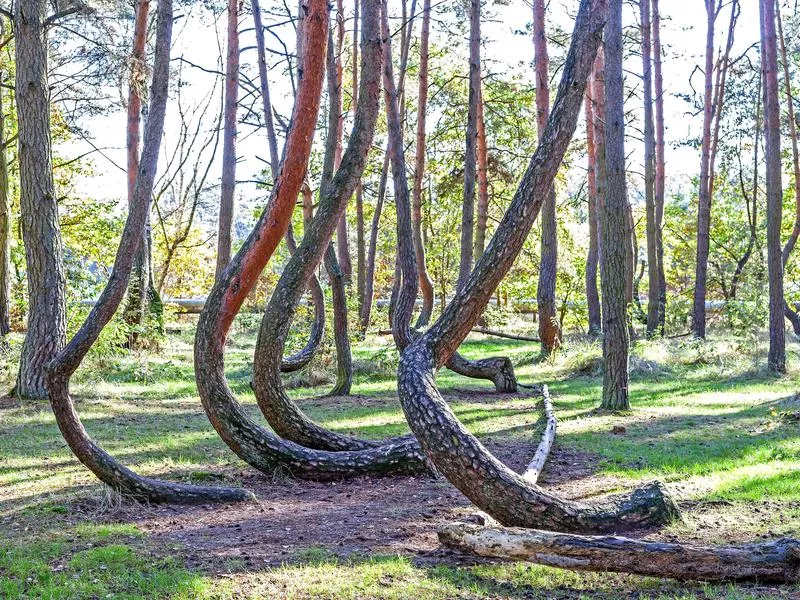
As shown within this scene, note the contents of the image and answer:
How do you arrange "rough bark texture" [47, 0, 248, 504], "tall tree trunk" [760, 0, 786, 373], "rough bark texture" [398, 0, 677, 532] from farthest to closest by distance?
"tall tree trunk" [760, 0, 786, 373]
"rough bark texture" [47, 0, 248, 504]
"rough bark texture" [398, 0, 677, 532]

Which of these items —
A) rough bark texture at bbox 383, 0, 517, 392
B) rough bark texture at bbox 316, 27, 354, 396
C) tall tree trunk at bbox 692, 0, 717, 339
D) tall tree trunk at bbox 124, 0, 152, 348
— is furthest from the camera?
tall tree trunk at bbox 692, 0, 717, 339

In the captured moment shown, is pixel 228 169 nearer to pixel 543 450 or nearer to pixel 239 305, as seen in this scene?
pixel 239 305

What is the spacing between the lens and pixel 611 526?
18.4 ft

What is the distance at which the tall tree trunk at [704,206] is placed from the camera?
20266mm

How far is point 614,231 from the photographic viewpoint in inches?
451

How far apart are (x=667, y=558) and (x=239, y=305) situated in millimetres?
4449

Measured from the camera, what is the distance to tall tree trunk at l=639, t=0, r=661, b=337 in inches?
841

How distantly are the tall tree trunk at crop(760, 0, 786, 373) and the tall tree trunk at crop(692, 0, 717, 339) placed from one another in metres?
4.88

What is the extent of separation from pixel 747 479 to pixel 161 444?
19.6ft

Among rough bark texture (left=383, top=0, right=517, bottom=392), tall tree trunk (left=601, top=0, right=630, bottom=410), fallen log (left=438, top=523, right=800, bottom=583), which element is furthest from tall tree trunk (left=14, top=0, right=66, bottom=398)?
fallen log (left=438, top=523, right=800, bottom=583)

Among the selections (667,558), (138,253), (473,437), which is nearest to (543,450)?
(473,437)

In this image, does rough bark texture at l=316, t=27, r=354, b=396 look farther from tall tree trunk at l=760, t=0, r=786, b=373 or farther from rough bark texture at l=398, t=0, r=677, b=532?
tall tree trunk at l=760, t=0, r=786, b=373

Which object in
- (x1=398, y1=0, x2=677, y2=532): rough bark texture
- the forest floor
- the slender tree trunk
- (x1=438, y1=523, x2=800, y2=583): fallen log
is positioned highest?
the slender tree trunk

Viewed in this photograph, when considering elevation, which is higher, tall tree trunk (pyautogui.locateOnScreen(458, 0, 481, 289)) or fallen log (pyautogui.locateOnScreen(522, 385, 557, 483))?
tall tree trunk (pyautogui.locateOnScreen(458, 0, 481, 289))
